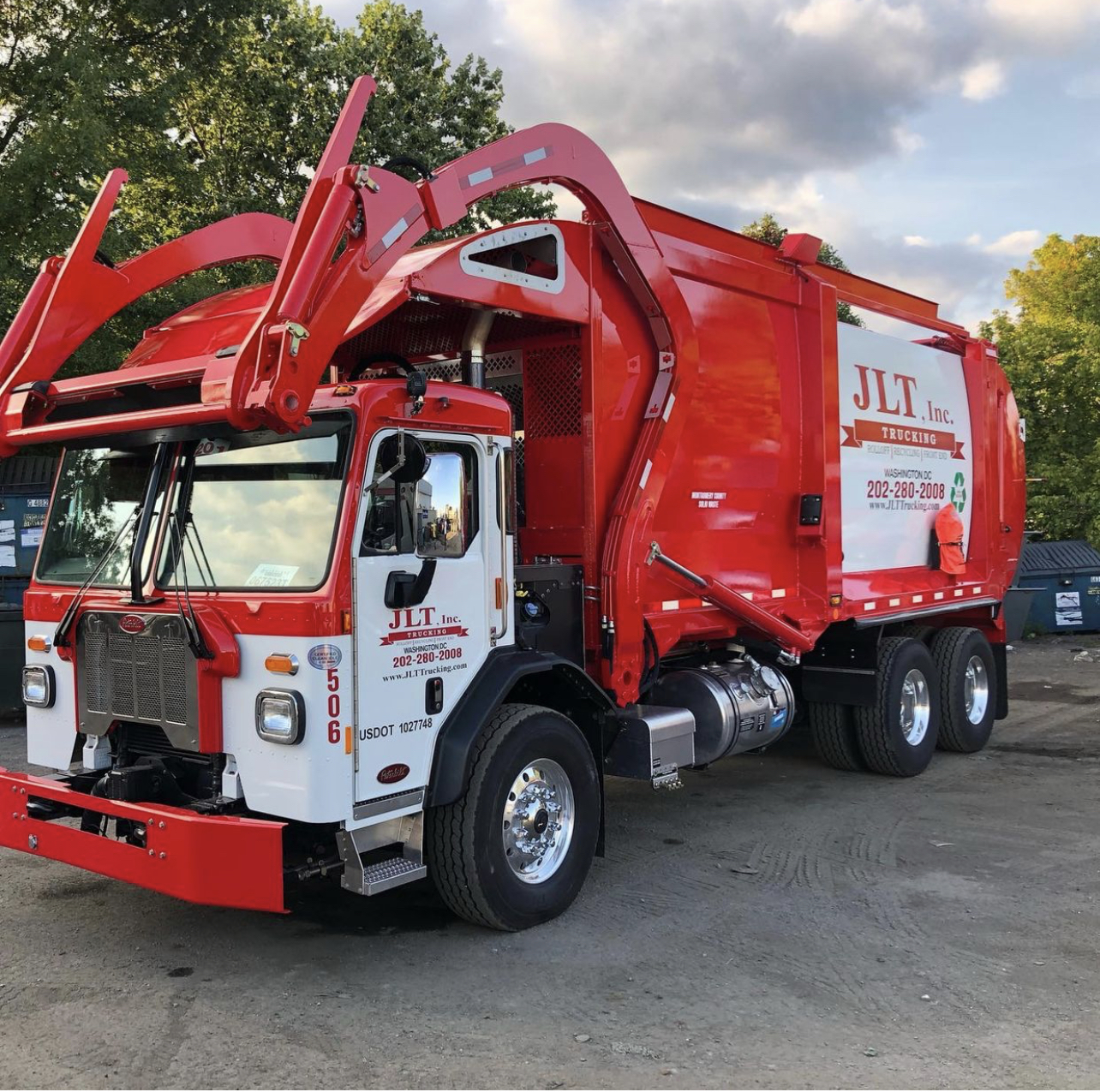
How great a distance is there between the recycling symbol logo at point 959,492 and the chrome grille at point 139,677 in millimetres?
6862

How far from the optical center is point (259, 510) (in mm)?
4629

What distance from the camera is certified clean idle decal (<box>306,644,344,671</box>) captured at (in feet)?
13.9

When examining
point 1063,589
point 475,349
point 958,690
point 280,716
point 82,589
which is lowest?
point 958,690

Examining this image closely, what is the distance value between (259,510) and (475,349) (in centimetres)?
164

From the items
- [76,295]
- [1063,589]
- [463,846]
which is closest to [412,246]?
[76,295]

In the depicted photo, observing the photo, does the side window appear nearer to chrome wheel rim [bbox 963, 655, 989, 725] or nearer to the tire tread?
the tire tread

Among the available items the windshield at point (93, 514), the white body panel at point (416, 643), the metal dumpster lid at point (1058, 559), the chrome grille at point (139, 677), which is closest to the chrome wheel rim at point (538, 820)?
the white body panel at point (416, 643)

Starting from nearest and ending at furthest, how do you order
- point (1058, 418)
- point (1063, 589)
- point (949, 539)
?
point (949, 539) → point (1063, 589) → point (1058, 418)

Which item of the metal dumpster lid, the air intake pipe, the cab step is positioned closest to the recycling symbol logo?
the air intake pipe

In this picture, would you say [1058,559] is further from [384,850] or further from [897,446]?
[384,850]

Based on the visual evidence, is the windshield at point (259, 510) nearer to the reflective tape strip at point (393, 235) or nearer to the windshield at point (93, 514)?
the windshield at point (93, 514)

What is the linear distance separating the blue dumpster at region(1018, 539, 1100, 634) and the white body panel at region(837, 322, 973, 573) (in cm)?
870

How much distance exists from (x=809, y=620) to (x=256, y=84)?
1870 centimetres

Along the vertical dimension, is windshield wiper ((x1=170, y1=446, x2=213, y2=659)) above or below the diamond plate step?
above
